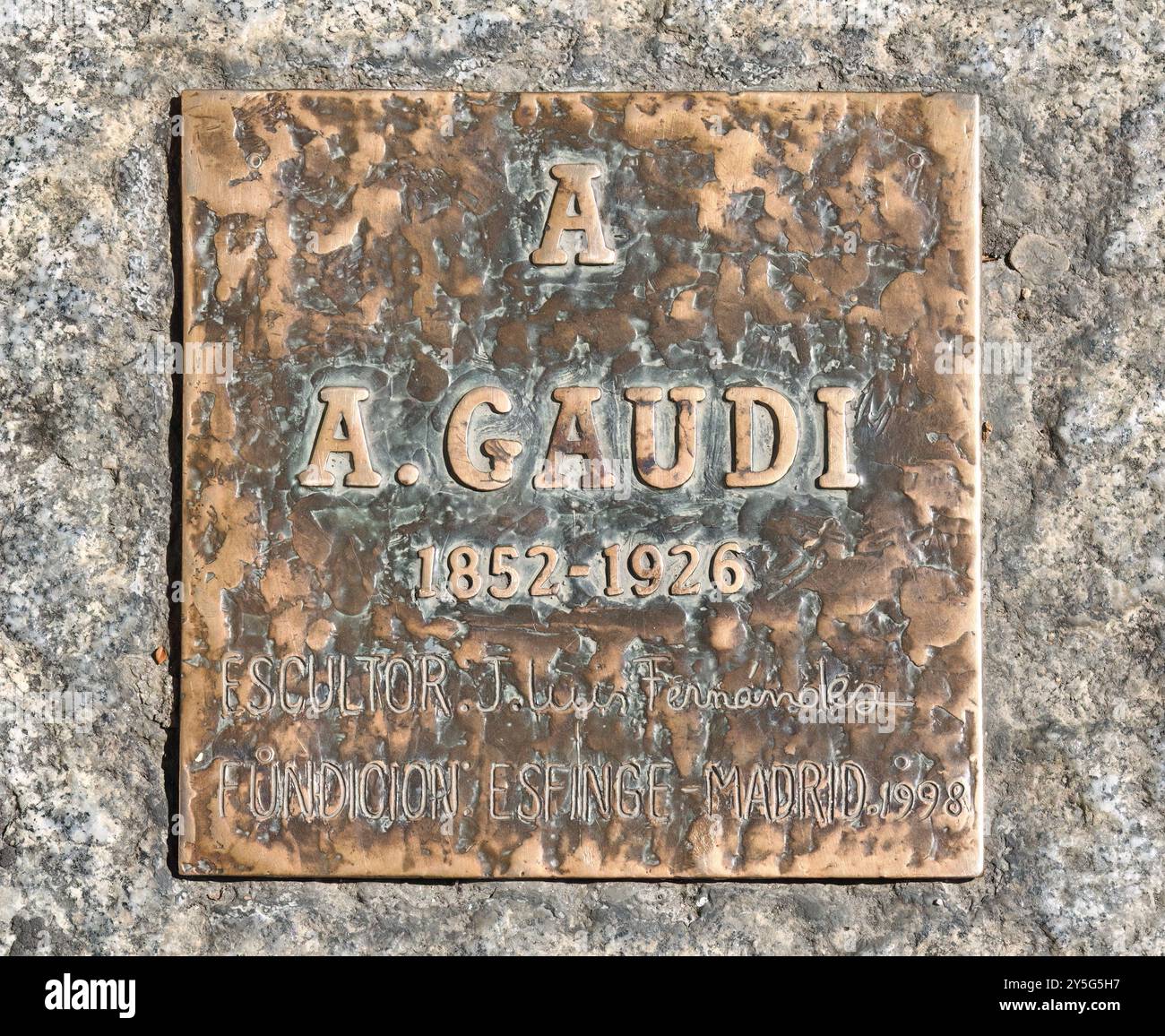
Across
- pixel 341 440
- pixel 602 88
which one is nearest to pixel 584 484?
pixel 341 440

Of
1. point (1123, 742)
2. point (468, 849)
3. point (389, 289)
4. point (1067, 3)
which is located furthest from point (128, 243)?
point (1123, 742)

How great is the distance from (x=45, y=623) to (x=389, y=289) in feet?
2.38

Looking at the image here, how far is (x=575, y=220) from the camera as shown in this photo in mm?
1428

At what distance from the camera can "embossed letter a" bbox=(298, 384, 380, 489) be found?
1.43 metres

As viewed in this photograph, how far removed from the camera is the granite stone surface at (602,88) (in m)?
1.49

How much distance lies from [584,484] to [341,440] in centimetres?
36

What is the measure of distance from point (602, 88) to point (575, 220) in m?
0.23

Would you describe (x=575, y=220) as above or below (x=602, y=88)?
Answer: below

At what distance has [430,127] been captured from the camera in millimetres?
1436

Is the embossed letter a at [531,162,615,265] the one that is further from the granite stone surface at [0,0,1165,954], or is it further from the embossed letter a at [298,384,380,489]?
the embossed letter a at [298,384,380,489]
